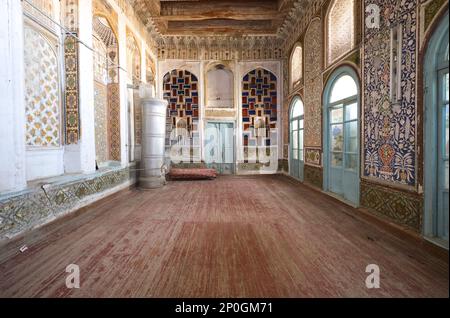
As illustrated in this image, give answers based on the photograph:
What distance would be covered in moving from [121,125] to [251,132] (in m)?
4.87

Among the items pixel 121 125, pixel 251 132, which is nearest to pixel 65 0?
pixel 121 125

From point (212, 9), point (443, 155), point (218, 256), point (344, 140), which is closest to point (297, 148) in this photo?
point (344, 140)

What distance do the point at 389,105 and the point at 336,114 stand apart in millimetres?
1773

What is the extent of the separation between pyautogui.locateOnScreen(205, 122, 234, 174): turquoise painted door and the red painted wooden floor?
16.8ft

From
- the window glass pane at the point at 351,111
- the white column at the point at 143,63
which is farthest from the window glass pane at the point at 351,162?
the white column at the point at 143,63

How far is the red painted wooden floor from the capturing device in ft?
6.07

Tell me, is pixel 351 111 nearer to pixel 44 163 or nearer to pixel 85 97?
pixel 85 97

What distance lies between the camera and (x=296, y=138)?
7582 mm

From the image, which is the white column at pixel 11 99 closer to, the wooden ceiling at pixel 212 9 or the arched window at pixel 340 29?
the wooden ceiling at pixel 212 9

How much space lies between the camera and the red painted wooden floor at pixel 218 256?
185 cm

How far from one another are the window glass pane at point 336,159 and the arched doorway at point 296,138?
1629 mm

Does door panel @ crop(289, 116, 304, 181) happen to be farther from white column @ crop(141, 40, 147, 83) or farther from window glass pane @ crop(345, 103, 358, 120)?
white column @ crop(141, 40, 147, 83)

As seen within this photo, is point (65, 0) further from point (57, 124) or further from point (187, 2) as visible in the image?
point (187, 2)

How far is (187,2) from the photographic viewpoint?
699cm
